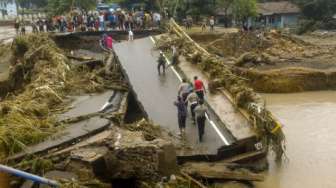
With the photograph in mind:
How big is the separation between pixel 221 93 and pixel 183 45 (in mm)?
7888

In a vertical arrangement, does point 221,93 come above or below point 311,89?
above

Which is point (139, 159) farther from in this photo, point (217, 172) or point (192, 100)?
point (192, 100)

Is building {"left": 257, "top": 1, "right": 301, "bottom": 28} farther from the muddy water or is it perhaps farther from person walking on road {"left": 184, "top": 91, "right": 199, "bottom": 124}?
person walking on road {"left": 184, "top": 91, "right": 199, "bottom": 124}

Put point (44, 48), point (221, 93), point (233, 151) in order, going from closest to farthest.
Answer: point (233, 151) < point (221, 93) < point (44, 48)

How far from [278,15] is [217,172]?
41.6 m

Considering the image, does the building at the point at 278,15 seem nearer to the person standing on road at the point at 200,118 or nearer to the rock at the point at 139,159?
the person standing on road at the point at 200,118

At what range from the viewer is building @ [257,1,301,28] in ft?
167

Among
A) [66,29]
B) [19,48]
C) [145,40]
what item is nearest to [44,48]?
[19,48]

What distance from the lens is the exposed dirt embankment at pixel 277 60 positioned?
87.3ft

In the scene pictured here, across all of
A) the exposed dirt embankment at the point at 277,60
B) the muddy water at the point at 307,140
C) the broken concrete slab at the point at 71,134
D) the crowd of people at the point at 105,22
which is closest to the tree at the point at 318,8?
the exposed dirt embankment at the point at 277,60

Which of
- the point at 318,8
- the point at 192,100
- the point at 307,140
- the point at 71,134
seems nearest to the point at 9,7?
the point at 318,8

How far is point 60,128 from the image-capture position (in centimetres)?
1340

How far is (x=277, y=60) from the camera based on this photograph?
30.3 meters

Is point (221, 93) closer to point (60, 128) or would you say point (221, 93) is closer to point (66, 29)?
point (60, 128)
